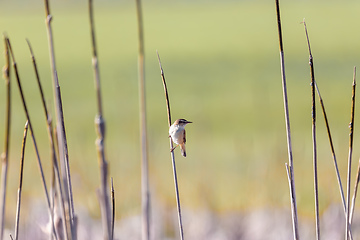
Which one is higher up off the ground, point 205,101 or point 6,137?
point 6,137

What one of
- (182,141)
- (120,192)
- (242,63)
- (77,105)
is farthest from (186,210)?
(242,63)

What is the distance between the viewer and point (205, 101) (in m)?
6.97

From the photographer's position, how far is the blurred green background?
11.9 ft

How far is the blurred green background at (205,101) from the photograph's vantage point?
3.63m

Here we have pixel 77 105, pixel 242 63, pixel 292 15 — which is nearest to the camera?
pixel 77 105

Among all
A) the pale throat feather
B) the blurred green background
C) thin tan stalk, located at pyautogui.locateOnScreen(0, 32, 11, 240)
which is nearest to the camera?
thin tan stalk, located at pyautogui.locateOnScreen(0, 32, 11, 240)

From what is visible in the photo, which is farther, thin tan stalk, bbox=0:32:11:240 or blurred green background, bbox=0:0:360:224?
blurred green background, bbox=0:0:360:224

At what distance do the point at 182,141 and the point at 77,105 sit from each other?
19.0 ft

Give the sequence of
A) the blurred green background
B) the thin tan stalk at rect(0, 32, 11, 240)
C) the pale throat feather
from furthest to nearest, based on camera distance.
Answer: the blurred green background → the pale throat feather → the thin tan stalk at rect(0, 32, 11, 240)

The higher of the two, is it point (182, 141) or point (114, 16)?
point (114, 16)

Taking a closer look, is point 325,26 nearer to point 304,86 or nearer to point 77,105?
point 304,86

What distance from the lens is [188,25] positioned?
12.7m

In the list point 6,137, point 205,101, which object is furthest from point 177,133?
point 205,101

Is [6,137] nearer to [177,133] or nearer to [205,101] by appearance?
[177,133]
